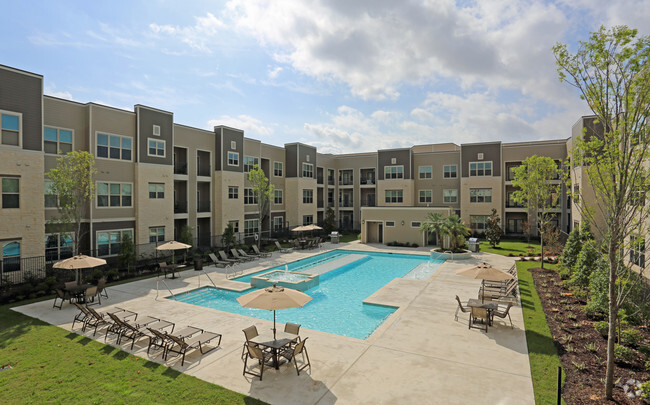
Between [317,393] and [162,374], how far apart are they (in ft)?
13.7

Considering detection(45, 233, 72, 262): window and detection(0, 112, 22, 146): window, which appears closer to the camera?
detection(0, 112, 22, 146): window

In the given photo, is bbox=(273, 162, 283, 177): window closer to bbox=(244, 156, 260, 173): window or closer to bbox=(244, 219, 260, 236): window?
bbox=(244, 156, 260, 173): window

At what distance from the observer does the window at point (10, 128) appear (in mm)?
17672

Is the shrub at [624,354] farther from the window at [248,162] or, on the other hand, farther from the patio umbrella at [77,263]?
the window at [248,162]

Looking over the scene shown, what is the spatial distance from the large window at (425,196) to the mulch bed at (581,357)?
98.6 ft

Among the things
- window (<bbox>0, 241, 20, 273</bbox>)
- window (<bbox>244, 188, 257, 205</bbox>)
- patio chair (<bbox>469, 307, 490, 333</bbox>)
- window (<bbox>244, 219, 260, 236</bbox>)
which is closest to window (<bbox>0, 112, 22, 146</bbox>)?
window (<bbox>0, 241, 20, 273</bbox>)

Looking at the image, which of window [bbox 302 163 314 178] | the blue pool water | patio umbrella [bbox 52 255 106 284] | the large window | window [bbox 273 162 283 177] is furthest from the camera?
the large window

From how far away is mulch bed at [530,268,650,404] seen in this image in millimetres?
7841

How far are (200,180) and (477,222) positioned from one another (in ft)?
103

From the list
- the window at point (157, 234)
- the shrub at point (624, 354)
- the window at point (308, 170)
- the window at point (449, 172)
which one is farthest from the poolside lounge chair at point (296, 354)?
the window at point (449, 172)

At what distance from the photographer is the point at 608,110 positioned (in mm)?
7750

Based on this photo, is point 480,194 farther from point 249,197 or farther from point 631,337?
point 631,337

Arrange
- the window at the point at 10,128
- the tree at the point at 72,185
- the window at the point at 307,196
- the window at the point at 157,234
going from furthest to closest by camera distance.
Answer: the window at the point at 307,196, the window at the point at 157,234, the tree at the point at 72,185, the window at the point at 10,128

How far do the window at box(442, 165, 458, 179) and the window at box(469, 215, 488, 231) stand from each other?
5.71 meters
